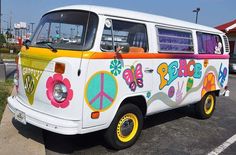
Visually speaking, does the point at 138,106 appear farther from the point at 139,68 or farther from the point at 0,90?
the point at 0,90

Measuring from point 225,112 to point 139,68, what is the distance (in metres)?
4.52

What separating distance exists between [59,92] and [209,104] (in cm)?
462

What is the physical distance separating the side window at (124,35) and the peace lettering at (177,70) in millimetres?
622

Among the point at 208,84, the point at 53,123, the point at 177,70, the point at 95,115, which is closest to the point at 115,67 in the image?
the point at 95,115

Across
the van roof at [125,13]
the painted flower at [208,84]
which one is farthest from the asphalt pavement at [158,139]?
the van roof at [125,13]

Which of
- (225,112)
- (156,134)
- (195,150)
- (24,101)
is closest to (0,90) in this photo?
(24,101)

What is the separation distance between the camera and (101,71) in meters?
4.41

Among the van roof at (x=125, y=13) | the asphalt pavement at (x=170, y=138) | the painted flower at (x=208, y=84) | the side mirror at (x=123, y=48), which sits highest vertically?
the van roof at (x=125, y=13)

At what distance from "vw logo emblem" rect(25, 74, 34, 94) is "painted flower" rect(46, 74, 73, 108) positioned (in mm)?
484

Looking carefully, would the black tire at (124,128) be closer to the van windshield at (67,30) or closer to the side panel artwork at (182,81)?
the side panel artwork at (182,81)

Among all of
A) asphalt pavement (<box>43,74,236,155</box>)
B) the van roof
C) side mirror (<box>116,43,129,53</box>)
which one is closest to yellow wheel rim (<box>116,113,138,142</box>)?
asphalt pavement (<box>43,74,236,155</box>)

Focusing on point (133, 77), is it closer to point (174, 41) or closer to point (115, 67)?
point (115, 67)

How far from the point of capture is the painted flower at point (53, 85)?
4207 millimetres

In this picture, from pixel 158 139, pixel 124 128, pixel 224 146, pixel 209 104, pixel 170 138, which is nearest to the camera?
pixel 124 128
